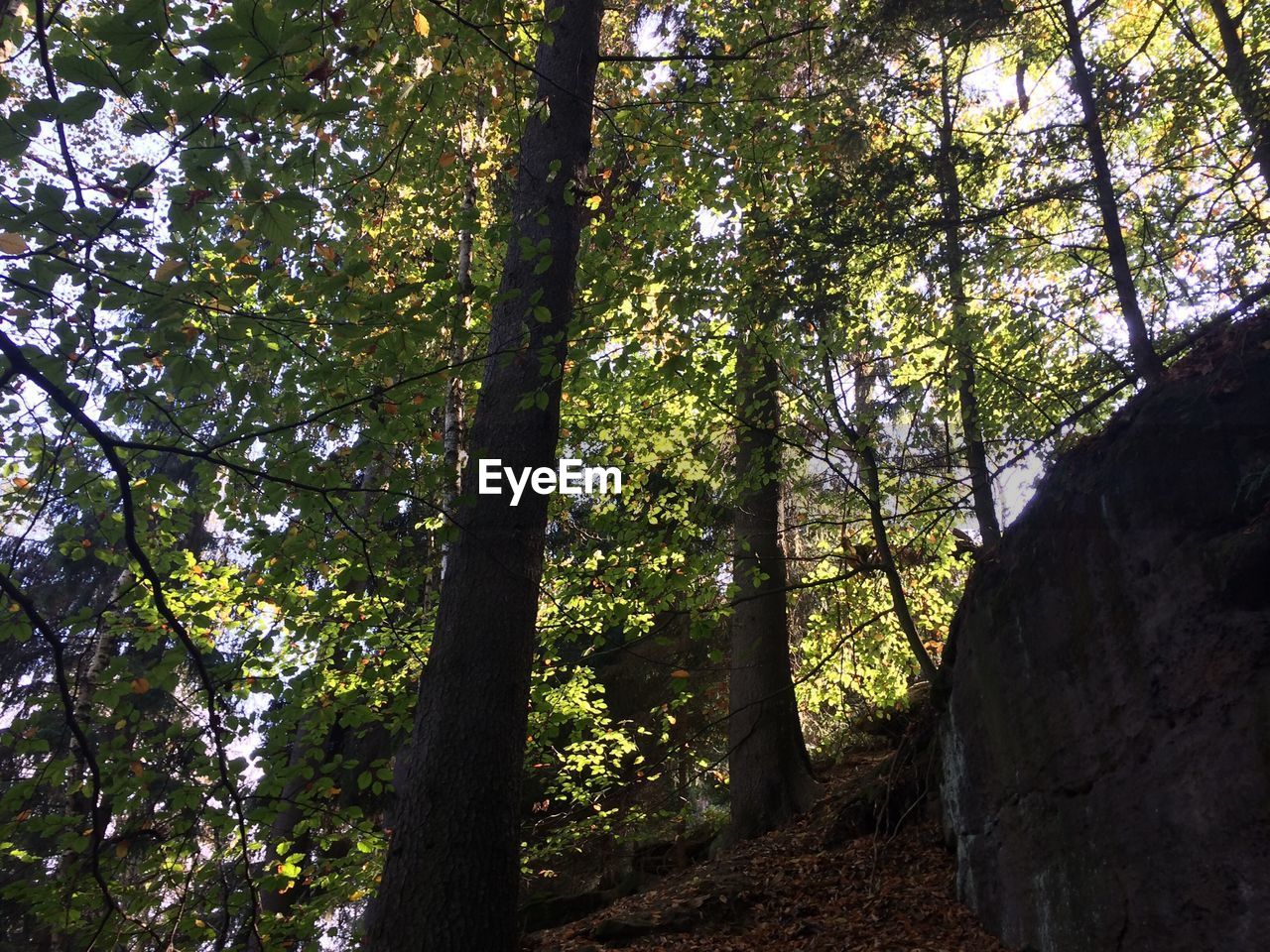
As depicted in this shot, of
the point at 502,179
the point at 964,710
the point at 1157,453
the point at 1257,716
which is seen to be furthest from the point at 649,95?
the point at 1257,716

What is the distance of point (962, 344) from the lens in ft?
23.9

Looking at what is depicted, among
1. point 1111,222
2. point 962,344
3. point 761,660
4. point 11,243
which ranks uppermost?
point 962,344

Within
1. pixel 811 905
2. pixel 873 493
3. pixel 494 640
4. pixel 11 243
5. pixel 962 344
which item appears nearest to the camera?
pixel 11 243

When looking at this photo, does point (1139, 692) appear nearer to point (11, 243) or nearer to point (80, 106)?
point (80, 106)

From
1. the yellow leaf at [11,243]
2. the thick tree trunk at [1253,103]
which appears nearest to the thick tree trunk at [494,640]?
the yellow leaf at [11,243]

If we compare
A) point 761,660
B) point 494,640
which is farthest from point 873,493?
point 494,640

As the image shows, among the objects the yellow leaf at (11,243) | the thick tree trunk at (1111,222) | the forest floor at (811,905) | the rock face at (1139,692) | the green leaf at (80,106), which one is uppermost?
the thick tree trunk at (1111,222)

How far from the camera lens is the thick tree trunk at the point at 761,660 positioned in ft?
24.9

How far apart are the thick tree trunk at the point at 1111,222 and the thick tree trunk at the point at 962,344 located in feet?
3.18

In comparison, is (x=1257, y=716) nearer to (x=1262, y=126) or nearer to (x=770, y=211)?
(x=1262, y=126)

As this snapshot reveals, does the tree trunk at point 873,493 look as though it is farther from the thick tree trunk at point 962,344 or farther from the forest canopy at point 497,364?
the thick tree trunk at point 962,344

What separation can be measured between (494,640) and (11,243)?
8.36 ft

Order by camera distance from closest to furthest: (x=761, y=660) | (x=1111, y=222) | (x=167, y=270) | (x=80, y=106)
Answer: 1. (x=80, y=106)
2. (x=167, y=270)
3. (x=1111, y=222)
4. (x=761, y=660)

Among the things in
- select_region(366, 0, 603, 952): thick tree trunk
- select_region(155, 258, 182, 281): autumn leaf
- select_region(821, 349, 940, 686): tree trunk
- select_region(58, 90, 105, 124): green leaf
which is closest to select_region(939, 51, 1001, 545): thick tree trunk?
select_region(821, 349, 940, 686): tree trunk
